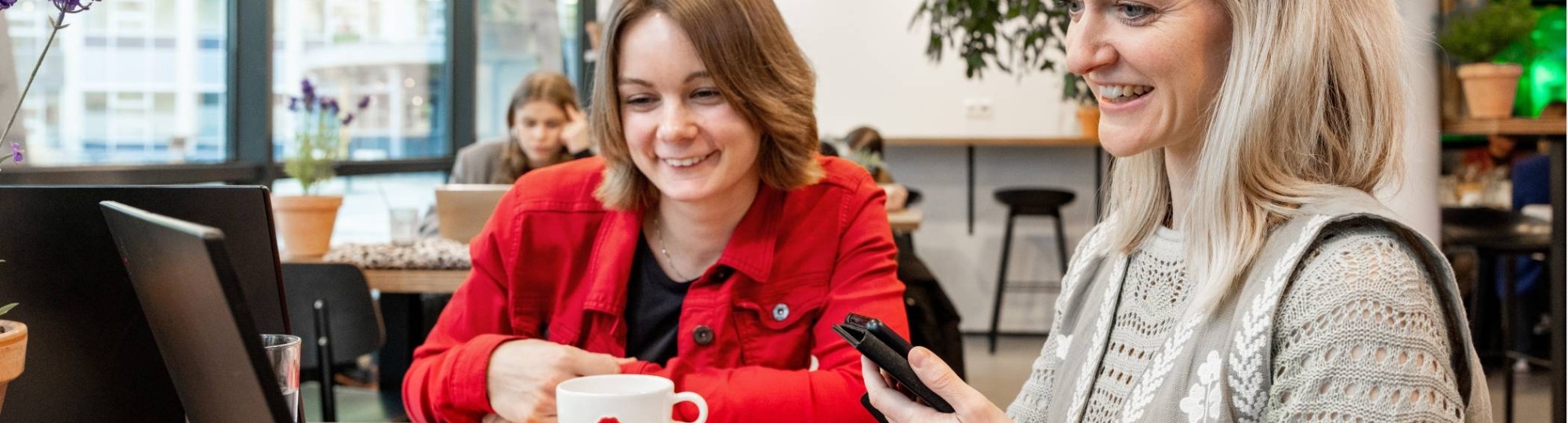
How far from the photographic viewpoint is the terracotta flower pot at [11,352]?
883 mm

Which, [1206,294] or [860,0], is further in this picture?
[860,0]

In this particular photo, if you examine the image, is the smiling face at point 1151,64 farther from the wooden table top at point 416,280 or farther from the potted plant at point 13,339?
the wooden table top at point 416,280

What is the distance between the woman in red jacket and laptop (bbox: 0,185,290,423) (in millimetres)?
368

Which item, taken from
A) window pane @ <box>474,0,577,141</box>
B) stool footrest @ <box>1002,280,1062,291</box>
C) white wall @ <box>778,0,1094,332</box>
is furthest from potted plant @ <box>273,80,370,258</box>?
stool footrest @ <box>1002,280,1062,291</box>

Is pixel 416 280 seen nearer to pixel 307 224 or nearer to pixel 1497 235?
pixel 307 224

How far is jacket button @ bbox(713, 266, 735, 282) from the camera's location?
1.52 metres

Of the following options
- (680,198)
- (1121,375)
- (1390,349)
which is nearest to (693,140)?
(680,198)

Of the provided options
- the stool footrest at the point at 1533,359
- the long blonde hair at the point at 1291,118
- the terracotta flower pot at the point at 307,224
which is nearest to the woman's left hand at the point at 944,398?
the long blonde hair at the point at 1291,118

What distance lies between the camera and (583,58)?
7809 millimetres

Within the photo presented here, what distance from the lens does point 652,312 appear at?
1.55m

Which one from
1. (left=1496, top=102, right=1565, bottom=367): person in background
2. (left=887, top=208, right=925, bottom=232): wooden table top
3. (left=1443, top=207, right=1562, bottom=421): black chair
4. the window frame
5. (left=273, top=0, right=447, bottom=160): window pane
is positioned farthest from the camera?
(left=1496, top=102, right=1565, bottom=367): person in background

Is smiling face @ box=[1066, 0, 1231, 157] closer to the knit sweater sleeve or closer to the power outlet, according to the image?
the knit sweater sleeve

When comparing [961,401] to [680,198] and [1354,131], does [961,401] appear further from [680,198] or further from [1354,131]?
[680,198]

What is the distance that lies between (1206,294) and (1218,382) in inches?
2.9
